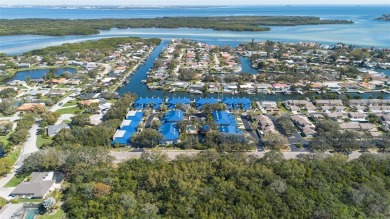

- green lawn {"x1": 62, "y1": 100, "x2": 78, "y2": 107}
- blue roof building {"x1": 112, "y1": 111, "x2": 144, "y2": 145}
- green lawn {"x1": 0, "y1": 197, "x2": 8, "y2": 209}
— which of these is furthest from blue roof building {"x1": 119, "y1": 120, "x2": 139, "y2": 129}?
green lawn {"x1": 0, "y1": 197, "x2": 8, "y2": 209}

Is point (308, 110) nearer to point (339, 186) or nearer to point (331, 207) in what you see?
point (339, 186)

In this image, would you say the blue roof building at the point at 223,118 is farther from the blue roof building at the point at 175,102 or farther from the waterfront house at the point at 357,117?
the waterfront house at the point at 357,117

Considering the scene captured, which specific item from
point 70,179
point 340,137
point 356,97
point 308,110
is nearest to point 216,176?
point 70,179

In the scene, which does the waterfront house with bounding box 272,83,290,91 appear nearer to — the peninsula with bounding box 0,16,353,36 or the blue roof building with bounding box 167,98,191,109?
the blue roof building with bounding box 167,98,191,109

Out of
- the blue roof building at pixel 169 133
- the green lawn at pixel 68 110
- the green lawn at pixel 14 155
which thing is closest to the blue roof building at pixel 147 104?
the blue roof building at pixel 169 133

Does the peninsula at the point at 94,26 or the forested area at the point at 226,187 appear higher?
the peninsula at the point at 94,26

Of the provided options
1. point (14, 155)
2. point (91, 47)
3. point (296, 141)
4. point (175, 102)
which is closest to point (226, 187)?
point (296, 141)
